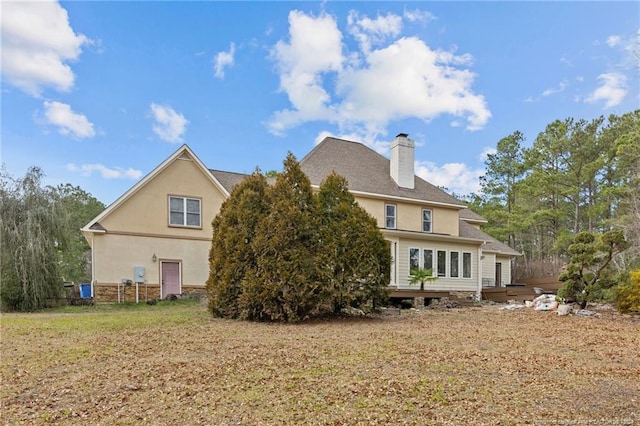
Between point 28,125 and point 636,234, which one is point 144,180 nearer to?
point 28,125

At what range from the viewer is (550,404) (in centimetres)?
384

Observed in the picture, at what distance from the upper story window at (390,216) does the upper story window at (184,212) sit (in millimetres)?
8025

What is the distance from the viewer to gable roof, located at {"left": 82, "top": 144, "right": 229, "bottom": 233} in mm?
15352

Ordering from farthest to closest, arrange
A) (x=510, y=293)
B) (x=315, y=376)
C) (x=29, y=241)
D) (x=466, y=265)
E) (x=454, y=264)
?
(x=466, y=265) < (x=454, y=264) < (x=510, y=293) < (x=29, y=241) < (x=315, y=376)

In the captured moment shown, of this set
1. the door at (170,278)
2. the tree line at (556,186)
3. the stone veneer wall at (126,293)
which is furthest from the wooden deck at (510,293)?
the door at (170,278)

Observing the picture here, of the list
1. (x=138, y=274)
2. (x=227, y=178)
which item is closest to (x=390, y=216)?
(x=227, y=178)

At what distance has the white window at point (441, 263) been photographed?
58.2 ft

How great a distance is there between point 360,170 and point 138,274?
10331 mm

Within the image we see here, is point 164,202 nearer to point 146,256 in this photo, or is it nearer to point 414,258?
point 146,256

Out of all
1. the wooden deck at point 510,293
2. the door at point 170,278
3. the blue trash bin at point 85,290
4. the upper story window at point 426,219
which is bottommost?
the wooden deck at point 510,293

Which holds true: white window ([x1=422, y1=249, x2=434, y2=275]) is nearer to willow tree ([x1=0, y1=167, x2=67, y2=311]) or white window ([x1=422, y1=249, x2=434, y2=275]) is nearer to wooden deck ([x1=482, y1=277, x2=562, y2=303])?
wooden deck ([x1=482, y1=277, x2=562, y2=303])

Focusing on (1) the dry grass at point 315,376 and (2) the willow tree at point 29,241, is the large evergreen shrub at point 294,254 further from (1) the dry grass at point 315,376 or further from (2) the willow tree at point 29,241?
(2) the willow tree at point 29,241

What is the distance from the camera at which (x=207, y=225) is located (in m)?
17.4

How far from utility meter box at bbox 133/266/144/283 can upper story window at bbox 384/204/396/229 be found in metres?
10.2
